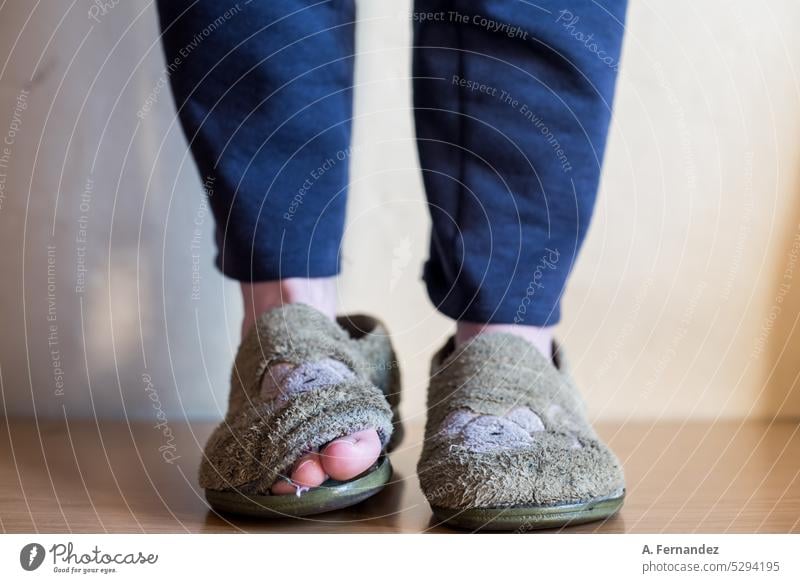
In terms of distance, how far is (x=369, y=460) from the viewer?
0.39 meters

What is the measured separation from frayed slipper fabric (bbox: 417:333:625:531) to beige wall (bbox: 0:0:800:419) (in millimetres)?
224

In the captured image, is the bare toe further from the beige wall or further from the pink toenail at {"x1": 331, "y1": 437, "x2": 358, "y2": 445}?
the beige wall

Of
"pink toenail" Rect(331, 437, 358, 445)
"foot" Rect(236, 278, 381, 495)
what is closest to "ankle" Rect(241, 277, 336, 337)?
"foot" Rect(236, 278, 381, 495)

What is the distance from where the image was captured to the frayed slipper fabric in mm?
→ 372

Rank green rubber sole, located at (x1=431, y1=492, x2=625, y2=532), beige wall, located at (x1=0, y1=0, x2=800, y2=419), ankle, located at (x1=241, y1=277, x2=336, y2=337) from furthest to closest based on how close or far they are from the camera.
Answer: beige wall, located at (x1=0, y1=0, x2=800, y2=419) < ankle, located at (x1=241, y1=277, x2=336, y2=337) < green rubber sole, located at (x1=431, y1=492, x2=625, y2=532)

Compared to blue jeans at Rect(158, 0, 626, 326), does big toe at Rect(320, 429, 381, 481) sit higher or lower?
lower

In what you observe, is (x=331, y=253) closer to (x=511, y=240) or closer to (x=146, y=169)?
(x=511, y=240)

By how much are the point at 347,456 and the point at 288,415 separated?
34 mm

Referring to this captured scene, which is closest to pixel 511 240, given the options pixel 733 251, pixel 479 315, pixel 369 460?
pixel 479 315

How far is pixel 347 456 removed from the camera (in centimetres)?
37

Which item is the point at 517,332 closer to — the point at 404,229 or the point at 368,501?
the point at 368,501

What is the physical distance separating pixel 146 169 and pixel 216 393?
18 cm

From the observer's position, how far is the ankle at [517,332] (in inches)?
18.4
